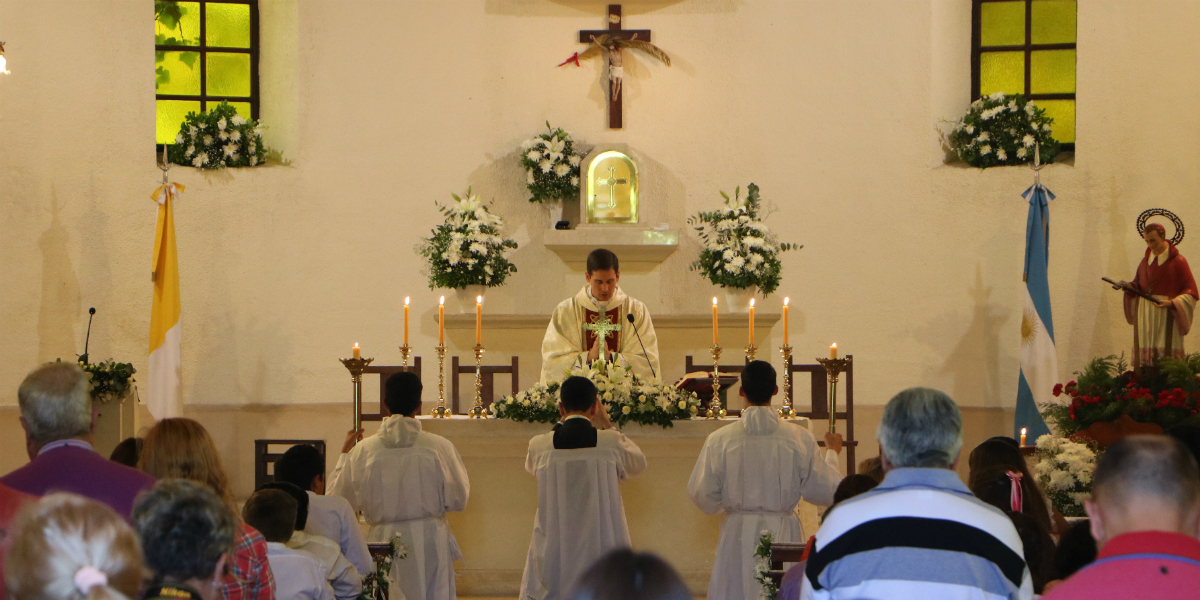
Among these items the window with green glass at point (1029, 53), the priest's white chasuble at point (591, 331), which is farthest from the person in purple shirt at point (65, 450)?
the window with green glass at point (1029, 53)

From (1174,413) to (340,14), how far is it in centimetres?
744

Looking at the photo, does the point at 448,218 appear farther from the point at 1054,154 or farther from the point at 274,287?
the point at 1054,154

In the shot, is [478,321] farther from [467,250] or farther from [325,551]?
[325,551]

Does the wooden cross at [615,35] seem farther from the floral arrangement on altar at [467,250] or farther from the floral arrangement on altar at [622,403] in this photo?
the floral arrangement on altar at [622,403]

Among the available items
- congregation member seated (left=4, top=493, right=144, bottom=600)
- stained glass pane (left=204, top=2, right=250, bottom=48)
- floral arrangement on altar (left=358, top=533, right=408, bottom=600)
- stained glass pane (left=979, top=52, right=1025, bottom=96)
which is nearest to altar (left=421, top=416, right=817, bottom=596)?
floral arrangement on altar (left=358, top=533, right=408, bottom=600)

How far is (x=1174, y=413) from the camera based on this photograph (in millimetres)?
7809

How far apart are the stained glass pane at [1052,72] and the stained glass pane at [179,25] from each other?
7.65 meters

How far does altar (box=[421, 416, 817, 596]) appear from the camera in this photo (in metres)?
7.05

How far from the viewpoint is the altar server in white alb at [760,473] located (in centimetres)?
559

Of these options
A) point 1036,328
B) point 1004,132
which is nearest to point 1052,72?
point 1004,132

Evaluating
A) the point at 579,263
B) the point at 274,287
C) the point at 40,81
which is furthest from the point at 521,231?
the point at 40,81

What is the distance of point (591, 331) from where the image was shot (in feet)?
27.6

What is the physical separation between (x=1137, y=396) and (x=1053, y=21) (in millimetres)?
4389

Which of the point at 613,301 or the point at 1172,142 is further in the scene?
the point at 1172,142
